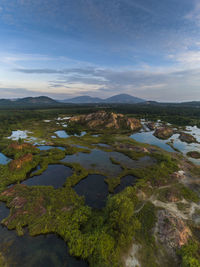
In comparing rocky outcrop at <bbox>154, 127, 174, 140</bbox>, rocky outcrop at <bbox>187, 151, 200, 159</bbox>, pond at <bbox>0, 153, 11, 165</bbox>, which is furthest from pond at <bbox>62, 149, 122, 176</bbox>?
rocky outcrop at <bbox>154, 127, 174, 140</bbox>

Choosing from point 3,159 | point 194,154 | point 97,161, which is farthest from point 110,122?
point 3,159

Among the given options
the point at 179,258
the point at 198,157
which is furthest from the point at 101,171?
the point at 198,157

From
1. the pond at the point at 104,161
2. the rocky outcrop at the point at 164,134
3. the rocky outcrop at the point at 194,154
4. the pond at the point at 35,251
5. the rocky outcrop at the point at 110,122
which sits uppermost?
the rocky outcrop at the point at 110,122

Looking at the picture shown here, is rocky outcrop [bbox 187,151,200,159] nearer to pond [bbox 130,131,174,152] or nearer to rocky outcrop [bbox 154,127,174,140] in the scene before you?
pond [bbox 130,131,174,152]

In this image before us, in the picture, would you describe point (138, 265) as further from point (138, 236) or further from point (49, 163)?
point (49, 163)

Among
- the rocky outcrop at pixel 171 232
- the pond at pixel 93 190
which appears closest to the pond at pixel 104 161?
the pond at pixel 93 190

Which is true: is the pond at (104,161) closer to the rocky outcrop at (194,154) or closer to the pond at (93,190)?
the pond at (93,190)
